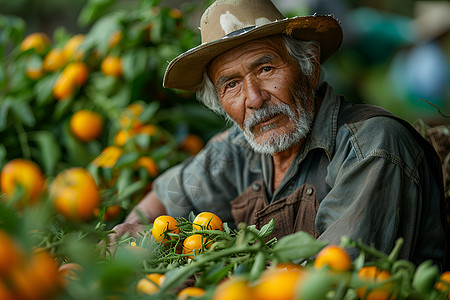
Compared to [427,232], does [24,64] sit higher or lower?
higher

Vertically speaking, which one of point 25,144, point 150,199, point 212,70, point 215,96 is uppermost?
point 212,70

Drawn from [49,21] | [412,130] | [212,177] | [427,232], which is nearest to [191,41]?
[212,177]

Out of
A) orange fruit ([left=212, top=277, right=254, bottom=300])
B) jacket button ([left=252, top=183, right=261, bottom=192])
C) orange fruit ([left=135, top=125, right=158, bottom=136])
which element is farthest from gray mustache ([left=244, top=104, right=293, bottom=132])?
orange fruit ([left=212, top=277, right=254, bottom=300])

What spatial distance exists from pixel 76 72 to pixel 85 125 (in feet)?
0.76

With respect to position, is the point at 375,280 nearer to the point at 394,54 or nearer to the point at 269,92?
the point at 269,92

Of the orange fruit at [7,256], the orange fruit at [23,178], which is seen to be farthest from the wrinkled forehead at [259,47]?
the orange fruit at [7,256]

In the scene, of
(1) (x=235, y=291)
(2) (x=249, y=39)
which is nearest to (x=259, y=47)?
(2) (x=249, y=39)

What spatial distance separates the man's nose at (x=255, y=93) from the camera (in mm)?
1357

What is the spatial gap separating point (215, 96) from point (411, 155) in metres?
0.67

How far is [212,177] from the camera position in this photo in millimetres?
1656

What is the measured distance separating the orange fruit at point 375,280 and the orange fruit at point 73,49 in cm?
167

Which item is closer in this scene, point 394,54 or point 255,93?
point 255,93

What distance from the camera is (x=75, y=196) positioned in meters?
0.90

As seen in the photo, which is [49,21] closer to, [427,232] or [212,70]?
[212,70]
